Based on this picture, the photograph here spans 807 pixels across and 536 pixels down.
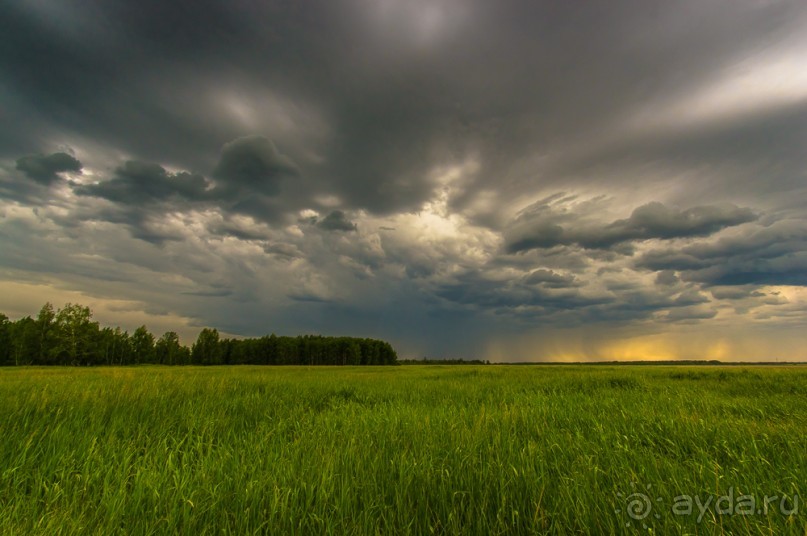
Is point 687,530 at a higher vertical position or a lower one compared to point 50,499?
higher

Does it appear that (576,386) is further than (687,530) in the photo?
Yes

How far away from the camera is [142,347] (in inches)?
4569

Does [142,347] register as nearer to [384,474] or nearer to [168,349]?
[168,349]

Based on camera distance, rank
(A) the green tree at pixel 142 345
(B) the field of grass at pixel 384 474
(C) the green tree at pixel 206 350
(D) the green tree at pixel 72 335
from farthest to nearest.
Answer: (C) the green tree at pixel 206 350 < (A) the green tree at pixel 142 345 < (D) the green tree at pixel 72 335 < (B) the field of grass at pixel 384 474

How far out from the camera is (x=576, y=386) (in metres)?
11.9

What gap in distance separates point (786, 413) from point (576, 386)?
571cm

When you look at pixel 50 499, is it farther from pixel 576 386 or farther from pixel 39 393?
pixel 576 386

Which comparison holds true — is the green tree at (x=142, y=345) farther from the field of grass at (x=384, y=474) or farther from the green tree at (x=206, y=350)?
the field of grass at (x=384, y=474)

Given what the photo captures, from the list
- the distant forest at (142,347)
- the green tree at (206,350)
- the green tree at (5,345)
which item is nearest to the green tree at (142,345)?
the distant forest at (142,347)

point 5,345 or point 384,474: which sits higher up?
point 384,474

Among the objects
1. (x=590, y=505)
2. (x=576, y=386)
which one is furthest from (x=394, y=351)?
(x=590, y=505)

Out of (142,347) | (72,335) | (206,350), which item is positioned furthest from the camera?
(206,350)

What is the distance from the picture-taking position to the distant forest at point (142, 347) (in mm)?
79500

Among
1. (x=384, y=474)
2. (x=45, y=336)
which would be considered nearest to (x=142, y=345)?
(x=45, y=336)
